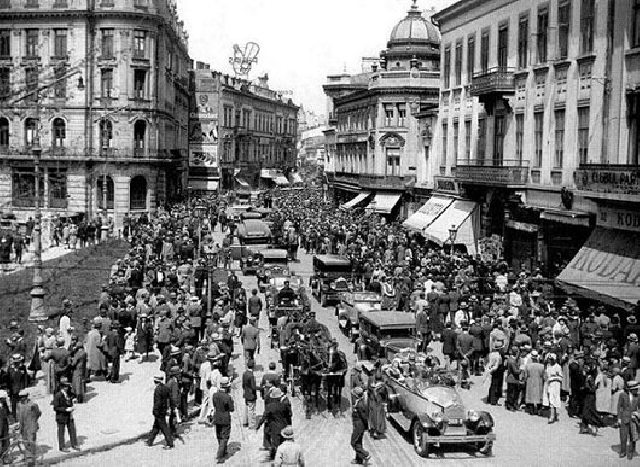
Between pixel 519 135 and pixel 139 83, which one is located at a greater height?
pixel 139 83

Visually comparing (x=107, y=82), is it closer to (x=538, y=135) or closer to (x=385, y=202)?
(x=385, y=202)

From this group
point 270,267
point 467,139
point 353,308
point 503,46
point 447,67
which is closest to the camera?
point 353,308

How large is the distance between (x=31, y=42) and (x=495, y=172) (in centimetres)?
4204

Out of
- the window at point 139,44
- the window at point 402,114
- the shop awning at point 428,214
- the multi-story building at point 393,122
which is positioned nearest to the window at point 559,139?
the shop awning at point 428,214

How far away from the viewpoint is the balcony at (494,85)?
40062 mm

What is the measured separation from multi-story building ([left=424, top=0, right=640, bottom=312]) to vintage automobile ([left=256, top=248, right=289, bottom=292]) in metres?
10.3

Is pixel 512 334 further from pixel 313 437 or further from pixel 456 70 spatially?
pixel 456 70

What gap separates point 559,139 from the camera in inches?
1405

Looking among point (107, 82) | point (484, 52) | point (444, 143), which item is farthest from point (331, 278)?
point (107, 82)

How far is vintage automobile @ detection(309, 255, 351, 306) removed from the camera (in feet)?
113

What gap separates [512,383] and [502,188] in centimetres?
2152

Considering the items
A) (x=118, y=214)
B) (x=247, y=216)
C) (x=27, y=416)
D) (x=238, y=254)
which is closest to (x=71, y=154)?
(x=118, y=214)

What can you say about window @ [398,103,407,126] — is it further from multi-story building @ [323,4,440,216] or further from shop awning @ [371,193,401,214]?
shop awning @ [371,193,401,214]

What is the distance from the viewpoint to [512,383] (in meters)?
20.3
